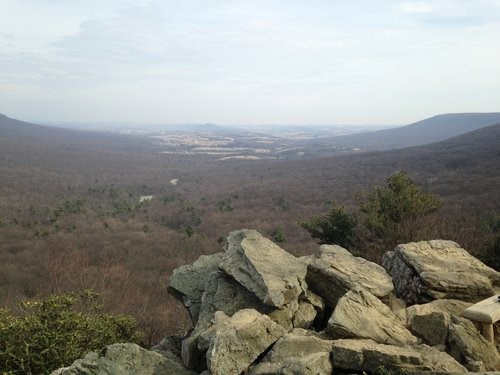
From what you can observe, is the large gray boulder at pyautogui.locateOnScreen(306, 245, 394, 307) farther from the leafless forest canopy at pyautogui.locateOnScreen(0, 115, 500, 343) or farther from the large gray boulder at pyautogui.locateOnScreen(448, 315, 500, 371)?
the leafless forest canopy at pyautogui.locateOnScreen(0, 115, 500, 343)

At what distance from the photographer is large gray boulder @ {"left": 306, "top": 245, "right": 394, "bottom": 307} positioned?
8.30m

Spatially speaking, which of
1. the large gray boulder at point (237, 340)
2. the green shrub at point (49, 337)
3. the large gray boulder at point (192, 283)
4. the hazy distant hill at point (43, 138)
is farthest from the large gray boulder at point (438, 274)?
the hazy distant hill at point (43, 138)

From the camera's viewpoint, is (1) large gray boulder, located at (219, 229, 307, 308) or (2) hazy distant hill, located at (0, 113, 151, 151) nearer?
(1) large gray boulder, located at (219, 229, 307, 308)

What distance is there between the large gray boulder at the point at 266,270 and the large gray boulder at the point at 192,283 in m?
0.77

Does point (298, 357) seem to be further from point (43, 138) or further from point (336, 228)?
point (43, 138)

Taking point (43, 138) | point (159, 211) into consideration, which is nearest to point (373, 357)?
point (159, 211)

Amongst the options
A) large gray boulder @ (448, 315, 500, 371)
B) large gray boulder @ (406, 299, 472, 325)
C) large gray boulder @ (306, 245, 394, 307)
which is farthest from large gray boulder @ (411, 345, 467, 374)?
large gray boulder @ (306, 245, 394, 307)

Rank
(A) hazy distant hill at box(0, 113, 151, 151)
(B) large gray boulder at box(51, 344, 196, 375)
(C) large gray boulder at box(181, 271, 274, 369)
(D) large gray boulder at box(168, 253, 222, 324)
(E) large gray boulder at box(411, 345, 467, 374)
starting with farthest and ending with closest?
(A) hazy distant hill at box(0, 113, 151, 151), (D) large gray boulder at box(168, 253, 222, 324), (C) large gray boulder at box(181, 271, 274, 369), (B) large gray boulder at box(51, 344, 196, 375), (E) large gray boulder at box(411, 345, 467, 374)

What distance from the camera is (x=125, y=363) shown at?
21.3ft

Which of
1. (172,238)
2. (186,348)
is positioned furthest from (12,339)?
(172,238)

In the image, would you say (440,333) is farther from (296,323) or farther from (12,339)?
(12,339)

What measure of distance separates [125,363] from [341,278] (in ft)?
13.8

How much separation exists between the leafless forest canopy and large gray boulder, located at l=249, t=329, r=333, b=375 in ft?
22.9

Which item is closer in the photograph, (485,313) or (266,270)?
(485,313)
